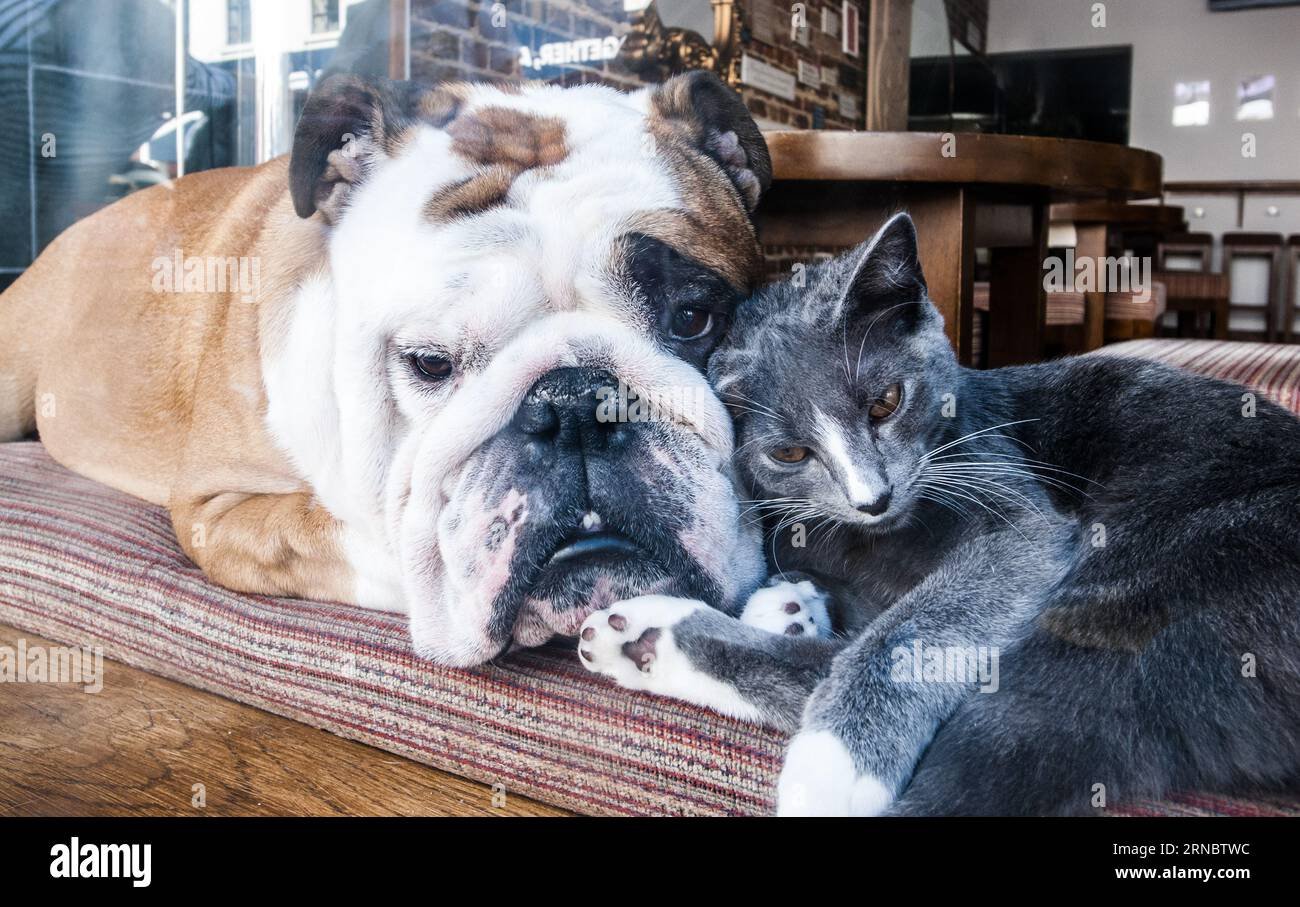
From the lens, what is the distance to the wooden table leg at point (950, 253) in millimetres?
989

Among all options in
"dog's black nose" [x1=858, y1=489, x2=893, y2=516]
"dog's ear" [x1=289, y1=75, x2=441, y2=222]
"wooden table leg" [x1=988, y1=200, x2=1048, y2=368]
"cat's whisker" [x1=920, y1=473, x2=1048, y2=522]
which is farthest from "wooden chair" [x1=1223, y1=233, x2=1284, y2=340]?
"dog's ear" [x1=289, y1=75, x2=441, y2=222]

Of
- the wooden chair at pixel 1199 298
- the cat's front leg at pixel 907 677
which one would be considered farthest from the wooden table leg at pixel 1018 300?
the cat's front leg at pixel 907 677

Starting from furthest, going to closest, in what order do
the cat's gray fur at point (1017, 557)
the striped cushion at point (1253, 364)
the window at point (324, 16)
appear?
1. the window at point (324, 16)
2. the striped cushion at point (1253, 364)
3. the cat's gray fur at point (1017, 557)

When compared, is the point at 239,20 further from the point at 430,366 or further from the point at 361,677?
the point at 361,677

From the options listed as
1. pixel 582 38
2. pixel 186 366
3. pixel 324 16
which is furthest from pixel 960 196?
pixel 186 366

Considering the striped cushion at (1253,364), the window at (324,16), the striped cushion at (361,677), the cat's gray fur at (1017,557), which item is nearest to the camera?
the cat's gray fur at (1017,557)

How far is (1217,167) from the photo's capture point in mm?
924

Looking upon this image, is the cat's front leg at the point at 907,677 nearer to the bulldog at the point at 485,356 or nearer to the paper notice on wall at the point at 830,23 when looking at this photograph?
the bulldog at the point at 485,356

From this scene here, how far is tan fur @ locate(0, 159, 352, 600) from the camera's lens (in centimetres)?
108

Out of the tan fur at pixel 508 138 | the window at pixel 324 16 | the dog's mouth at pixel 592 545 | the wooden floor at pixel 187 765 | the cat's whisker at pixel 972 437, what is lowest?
the wooden floor at pixel 187 765

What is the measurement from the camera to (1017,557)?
0.89 m

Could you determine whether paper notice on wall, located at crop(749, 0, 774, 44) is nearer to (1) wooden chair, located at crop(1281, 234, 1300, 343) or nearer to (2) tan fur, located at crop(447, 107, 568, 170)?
(2) tan fur, located at crop(447, 107, 568, 170)

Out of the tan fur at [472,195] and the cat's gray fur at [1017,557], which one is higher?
the tan fur at [472,195]

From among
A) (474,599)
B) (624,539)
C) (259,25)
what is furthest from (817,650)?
(259,25)
